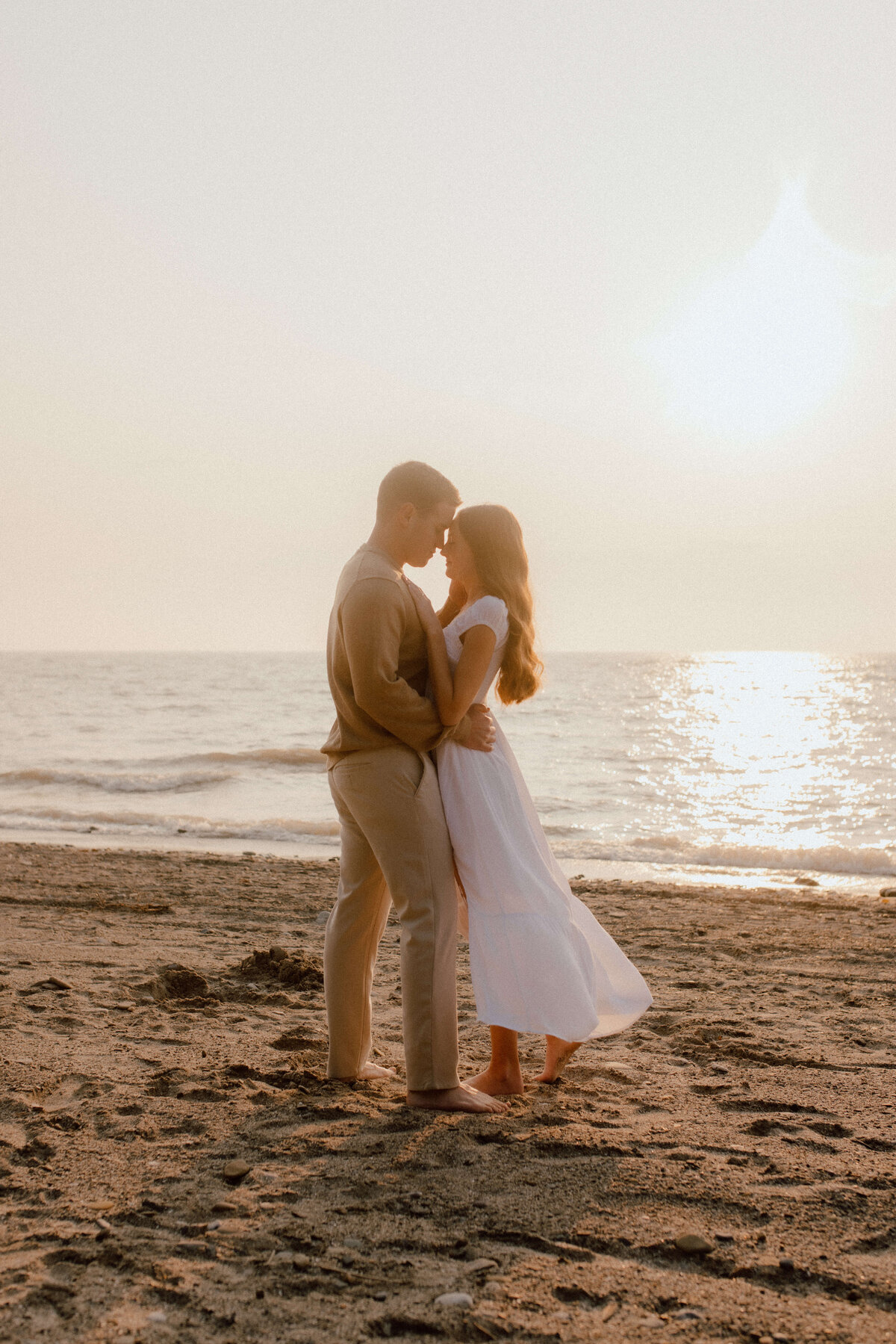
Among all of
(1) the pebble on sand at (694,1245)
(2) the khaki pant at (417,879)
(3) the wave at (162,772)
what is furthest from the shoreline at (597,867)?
(1) the pebble on sand at (694,1245)

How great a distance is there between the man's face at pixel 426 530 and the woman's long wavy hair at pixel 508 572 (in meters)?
0.09

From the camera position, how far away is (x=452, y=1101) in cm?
359

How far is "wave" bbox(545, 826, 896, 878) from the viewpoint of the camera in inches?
422

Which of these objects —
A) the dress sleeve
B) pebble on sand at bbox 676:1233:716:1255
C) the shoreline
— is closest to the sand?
pebble on sand at bbox 676:1233:716:1255

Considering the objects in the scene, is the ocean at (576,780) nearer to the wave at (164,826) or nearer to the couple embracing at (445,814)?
the wave at (164,826)

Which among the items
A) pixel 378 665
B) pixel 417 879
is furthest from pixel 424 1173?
pixel 378 665

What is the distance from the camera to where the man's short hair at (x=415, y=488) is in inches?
145

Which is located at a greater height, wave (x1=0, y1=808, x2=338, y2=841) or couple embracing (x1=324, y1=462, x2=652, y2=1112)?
couple embracing (x1=324, y1=462, x2=652, y2=1112)

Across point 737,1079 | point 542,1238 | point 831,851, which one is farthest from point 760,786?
point 542,1238

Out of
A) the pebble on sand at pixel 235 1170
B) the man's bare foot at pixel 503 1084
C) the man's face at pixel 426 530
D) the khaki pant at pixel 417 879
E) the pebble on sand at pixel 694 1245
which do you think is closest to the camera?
the pebble on sand at pixel 694 1245

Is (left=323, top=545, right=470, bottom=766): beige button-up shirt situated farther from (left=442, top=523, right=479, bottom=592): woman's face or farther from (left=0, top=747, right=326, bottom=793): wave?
(left=0, top=747, right=326, bottom=793): wave

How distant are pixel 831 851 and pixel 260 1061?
27.7 ft

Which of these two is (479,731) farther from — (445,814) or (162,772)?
(162,772)

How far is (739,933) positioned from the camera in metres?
7.02
